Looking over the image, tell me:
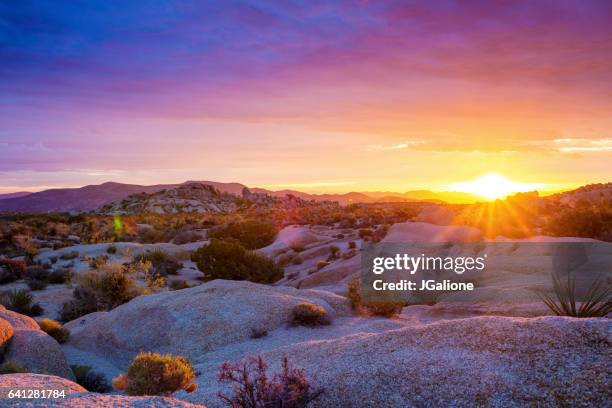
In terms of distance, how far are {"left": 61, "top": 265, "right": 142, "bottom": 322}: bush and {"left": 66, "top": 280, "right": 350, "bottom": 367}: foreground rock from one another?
156cm

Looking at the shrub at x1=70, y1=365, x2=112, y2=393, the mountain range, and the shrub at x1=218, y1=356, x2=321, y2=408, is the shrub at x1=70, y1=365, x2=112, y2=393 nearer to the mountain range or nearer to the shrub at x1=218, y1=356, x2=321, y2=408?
the shrub at x1=218, y1=356, x2=321, y2=408

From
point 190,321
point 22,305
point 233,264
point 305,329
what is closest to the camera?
point 305,329

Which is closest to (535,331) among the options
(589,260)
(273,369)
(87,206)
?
(273,369)

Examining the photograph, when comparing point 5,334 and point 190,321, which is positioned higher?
point 5,334

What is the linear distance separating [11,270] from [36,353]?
52.7ft

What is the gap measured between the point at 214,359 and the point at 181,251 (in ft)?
73.5

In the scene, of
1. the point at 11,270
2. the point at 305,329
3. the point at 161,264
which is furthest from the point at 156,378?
the point at 11,270

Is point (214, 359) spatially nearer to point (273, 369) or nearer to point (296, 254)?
point (273, 369)

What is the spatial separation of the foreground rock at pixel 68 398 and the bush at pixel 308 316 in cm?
695

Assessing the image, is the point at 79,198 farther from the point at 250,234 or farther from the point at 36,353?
the point at 36,353

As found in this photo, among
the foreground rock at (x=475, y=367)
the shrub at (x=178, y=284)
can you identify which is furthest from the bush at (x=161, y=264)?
the foreground rock at (x=475, y=367)

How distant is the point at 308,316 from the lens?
13211 millimetres

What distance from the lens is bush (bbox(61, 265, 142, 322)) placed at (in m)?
17.3

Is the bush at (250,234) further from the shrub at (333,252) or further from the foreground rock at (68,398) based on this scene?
the foreground rock at (68,398)
